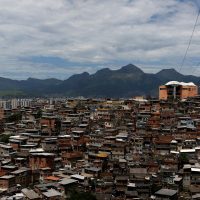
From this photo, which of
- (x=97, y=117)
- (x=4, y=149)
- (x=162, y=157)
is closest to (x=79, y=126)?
(x=97, y=117)

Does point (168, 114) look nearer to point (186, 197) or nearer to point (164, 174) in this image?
point (164, 174)

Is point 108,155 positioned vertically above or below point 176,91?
below

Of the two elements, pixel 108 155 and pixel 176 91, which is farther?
pixel 176 91

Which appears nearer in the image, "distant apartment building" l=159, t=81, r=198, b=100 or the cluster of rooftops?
the cluster of rooftops

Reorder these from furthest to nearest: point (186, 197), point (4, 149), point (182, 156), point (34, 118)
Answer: point (34, 118)
point (4, 149)
point (182, 156)
point (186, 197)

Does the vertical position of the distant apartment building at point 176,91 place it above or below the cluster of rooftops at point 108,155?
above

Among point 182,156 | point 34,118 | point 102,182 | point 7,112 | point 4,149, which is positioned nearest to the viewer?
point 102,182

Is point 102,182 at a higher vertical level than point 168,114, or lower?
lower

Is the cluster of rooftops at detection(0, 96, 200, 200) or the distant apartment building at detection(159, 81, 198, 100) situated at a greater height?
the distant apartment building at detection(159, 81, 198, 100)

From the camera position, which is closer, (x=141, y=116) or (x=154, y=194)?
(x=154, y=194)

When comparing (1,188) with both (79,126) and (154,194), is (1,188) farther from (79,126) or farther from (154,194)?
(79,126)
